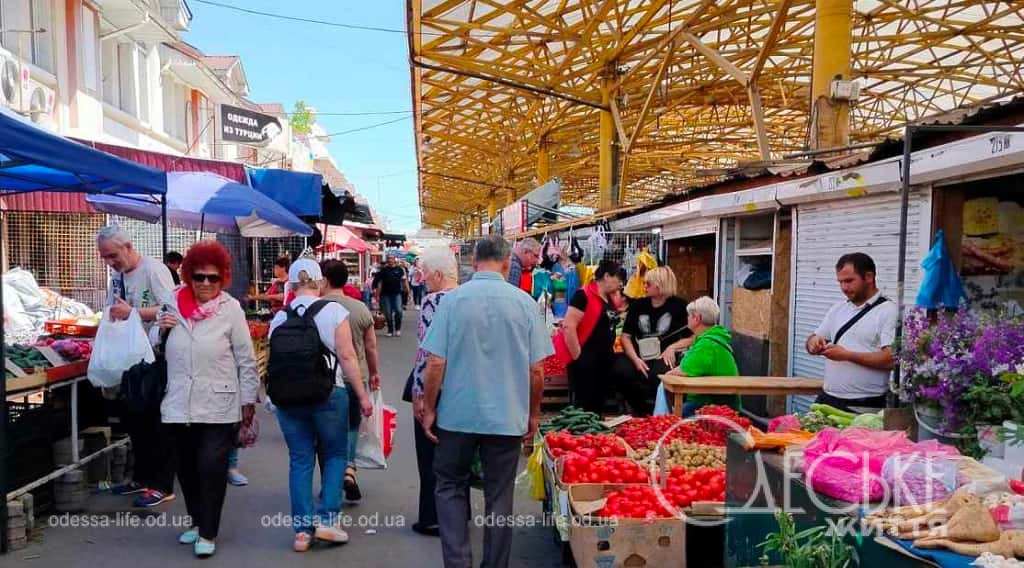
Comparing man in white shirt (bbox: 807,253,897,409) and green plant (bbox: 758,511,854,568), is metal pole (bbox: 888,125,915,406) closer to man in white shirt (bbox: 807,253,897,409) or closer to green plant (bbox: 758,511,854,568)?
man in white shirt (bbox: 807,253,897,409)

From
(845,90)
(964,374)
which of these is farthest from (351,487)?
(845,90)

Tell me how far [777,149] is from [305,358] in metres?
27.1

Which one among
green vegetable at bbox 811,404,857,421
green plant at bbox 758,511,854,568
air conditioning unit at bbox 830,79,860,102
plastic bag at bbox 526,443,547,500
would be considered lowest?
plastic bag at bbox 526,443,547,500

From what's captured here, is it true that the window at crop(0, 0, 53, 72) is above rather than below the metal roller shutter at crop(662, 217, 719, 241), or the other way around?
above

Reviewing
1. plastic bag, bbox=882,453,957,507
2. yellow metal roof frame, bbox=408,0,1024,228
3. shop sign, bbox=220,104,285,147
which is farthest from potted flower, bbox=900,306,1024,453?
shop sign, bbox=220,104,285,147

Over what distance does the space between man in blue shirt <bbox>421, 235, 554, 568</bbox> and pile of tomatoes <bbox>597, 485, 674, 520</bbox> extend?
58 cm

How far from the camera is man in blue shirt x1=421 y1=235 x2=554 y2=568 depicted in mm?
3422

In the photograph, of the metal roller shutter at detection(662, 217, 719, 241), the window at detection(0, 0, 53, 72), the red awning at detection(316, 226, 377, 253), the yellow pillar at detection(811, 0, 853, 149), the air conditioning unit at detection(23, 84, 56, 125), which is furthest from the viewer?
the red awning at detection(316, 226, 377, 253)

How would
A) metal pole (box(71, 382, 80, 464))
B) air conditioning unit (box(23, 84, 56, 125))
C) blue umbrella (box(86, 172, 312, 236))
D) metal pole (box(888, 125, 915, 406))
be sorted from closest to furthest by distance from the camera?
1. metal pole (box(888, 125, 915, 406))
2. metal pole (box(71, 382, 80, 464))
3. blue umbrella (box(86, 172, 312, 236))
4. air conditioning unit (box(23, 84, 56, 125))

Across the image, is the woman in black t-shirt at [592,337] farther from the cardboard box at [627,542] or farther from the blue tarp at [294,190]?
the blue tarp at [294,190]

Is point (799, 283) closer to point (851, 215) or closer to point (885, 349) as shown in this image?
point (851, 215)

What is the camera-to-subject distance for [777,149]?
27516 mm

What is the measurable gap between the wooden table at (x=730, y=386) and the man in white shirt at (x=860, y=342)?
2.28 ft

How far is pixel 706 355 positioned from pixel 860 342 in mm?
1277
